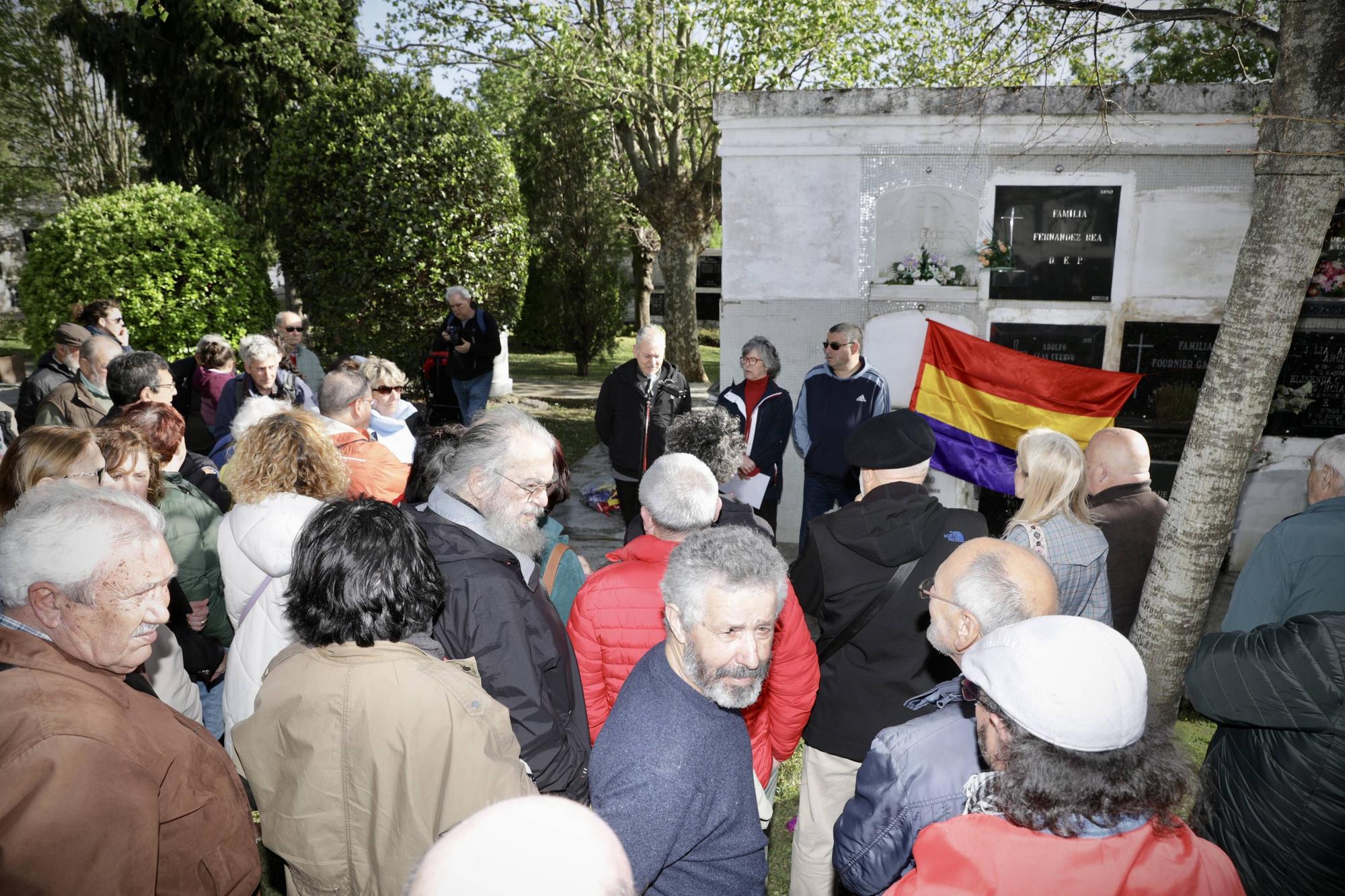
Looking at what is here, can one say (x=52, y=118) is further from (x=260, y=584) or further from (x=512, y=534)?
(x=512, y=534)

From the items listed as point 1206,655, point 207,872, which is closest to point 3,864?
point 207,872

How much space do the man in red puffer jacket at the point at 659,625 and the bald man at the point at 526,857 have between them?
1.69 m

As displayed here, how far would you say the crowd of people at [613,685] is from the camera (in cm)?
172

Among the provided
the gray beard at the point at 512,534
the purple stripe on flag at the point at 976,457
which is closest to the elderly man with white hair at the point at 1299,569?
the gray beard at the point at 512,534

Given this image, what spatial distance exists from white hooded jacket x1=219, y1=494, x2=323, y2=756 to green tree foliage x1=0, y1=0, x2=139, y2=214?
21.8m

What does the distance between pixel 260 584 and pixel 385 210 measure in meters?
9.14

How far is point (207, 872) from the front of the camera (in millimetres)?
2123

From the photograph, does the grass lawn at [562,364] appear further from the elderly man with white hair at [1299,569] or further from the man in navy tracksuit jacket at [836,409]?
the elderly man with white hair at [1299,569]

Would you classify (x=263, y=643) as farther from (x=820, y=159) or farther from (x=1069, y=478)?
(x=820, y=159)

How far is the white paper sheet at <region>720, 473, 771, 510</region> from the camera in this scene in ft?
20.4

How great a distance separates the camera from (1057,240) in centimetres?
730

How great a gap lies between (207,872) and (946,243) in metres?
6.98

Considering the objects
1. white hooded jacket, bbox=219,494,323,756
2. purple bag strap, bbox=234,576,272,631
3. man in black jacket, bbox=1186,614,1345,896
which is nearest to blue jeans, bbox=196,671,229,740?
white hooded jacket, bbox=219,494,323,756

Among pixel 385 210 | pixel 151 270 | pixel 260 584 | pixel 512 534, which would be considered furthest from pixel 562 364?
pixel 512 534
